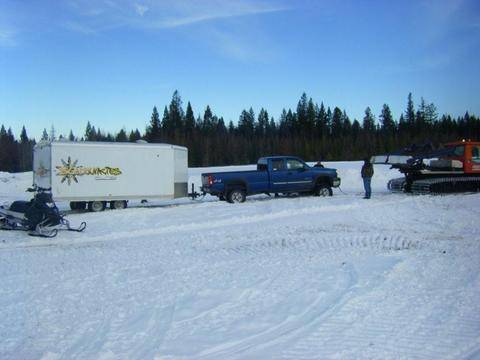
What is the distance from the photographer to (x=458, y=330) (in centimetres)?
540

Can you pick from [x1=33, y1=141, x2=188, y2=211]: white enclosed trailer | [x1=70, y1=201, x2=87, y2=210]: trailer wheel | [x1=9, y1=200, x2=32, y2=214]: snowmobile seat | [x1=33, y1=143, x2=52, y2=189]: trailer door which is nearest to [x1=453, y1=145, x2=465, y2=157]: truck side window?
[x1=33, y1=141, x2=188, y2=211]: white enclosed trailer

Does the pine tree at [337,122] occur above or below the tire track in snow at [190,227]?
above

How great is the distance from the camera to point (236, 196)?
21.0m

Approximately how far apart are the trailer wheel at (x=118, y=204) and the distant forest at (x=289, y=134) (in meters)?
55.5

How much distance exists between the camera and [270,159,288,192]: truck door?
2163 centimetres

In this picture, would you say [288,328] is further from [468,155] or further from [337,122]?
[337,122]

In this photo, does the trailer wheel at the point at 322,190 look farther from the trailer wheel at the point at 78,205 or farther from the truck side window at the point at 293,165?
the trailer wheel at the point at 78,205

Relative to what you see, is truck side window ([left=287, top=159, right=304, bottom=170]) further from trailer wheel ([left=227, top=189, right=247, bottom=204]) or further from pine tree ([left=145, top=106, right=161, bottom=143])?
pine tree ([left=145, top=106, right=161, bottom=143])

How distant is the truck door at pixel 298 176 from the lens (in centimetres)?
2189

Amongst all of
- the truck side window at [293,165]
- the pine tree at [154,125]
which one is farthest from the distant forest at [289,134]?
the truck side window at [293,165]

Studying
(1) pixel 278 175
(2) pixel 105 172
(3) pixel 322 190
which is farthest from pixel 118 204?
(3) pixel 322 190

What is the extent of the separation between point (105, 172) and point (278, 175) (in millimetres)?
7397

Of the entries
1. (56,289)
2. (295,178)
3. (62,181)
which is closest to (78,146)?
(62,181)

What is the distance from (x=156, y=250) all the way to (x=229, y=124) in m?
102
